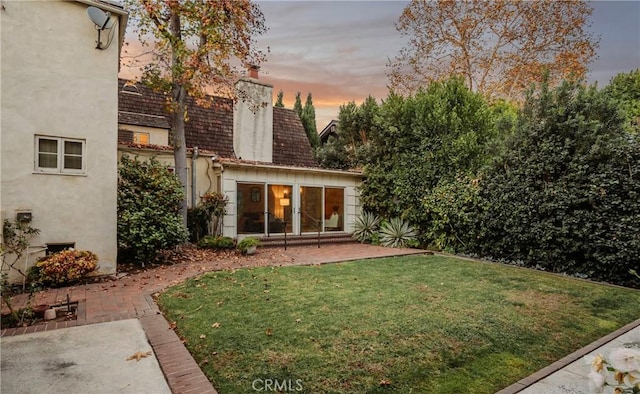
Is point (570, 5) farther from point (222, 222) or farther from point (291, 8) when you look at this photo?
point (222, 222)

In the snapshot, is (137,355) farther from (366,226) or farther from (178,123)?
(366,226)

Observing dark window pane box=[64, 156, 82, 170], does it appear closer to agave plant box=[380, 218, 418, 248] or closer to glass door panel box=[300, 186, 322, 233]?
glass door panel box=[300, 186, 322, 233]

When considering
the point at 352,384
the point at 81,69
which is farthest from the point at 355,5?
the point at 352,384

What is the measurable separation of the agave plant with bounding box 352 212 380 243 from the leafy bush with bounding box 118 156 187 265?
23.0ft

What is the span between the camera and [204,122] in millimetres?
14977

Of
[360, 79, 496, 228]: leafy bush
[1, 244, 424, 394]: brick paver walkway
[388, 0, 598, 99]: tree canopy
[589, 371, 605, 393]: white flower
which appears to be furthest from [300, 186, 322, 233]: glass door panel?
[589, 371, 605, 393]: white flower

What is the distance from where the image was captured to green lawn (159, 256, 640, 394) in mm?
3084

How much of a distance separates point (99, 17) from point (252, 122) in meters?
7.97

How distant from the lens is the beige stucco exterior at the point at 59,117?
6.28 metres

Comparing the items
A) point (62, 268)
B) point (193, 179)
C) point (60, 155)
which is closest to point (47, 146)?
point (60, 155)

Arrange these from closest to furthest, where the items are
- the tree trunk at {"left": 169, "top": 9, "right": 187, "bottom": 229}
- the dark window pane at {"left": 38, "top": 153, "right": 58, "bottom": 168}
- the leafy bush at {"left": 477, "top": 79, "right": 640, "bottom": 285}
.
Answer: the dark window pane at {"left": 38, "top": 153, "right": 58, "bottom": 168} → the leafy bush at {"left": 477, "top": 79, "right": 640, "bottom": 285} → the tree trunk at {"left": 169, "top": 9, "right": 187, "bottom": 229}

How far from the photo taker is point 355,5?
11469mm

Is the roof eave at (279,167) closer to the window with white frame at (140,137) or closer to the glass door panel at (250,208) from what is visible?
the glass door panel at (250,208)

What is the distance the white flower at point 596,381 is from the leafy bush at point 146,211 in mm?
7935
